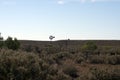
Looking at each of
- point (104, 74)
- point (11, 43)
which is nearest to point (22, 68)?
point (104, 74)

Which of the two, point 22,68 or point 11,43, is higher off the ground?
point 11,43

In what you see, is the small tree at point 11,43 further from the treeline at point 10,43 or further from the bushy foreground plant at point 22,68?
the bushy foreground plant at point 22,68

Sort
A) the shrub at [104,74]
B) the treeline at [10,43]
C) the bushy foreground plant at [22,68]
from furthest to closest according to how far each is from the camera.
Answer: the treeline at [10,43], the shrub at [104,74], the bushy foreground plant at [22,68]

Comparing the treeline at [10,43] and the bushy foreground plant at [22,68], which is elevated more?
the treeline at [10,43]

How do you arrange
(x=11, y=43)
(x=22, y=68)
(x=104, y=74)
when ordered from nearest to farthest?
(x=22, y=68) → (x=104, y=74) → (x=11, y=43)

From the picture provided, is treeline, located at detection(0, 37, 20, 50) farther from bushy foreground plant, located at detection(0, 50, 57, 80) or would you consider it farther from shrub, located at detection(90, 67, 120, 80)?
bushy foreground plant, located at detection(0, 50, 57, 80)

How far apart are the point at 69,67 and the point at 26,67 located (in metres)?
11.5

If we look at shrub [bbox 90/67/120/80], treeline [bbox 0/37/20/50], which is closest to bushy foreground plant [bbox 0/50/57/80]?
shrub [bbox 90/67/120/80]

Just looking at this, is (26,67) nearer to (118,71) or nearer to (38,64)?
(38,64)

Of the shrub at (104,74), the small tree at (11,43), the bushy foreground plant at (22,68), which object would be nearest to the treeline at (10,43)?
the small tree at (11,43)

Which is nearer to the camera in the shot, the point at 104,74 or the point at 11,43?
the point at 104,74

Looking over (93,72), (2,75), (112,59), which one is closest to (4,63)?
(2,75)

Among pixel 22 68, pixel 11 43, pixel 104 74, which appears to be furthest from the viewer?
pixel 11 43

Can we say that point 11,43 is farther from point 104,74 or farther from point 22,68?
point 22,68
